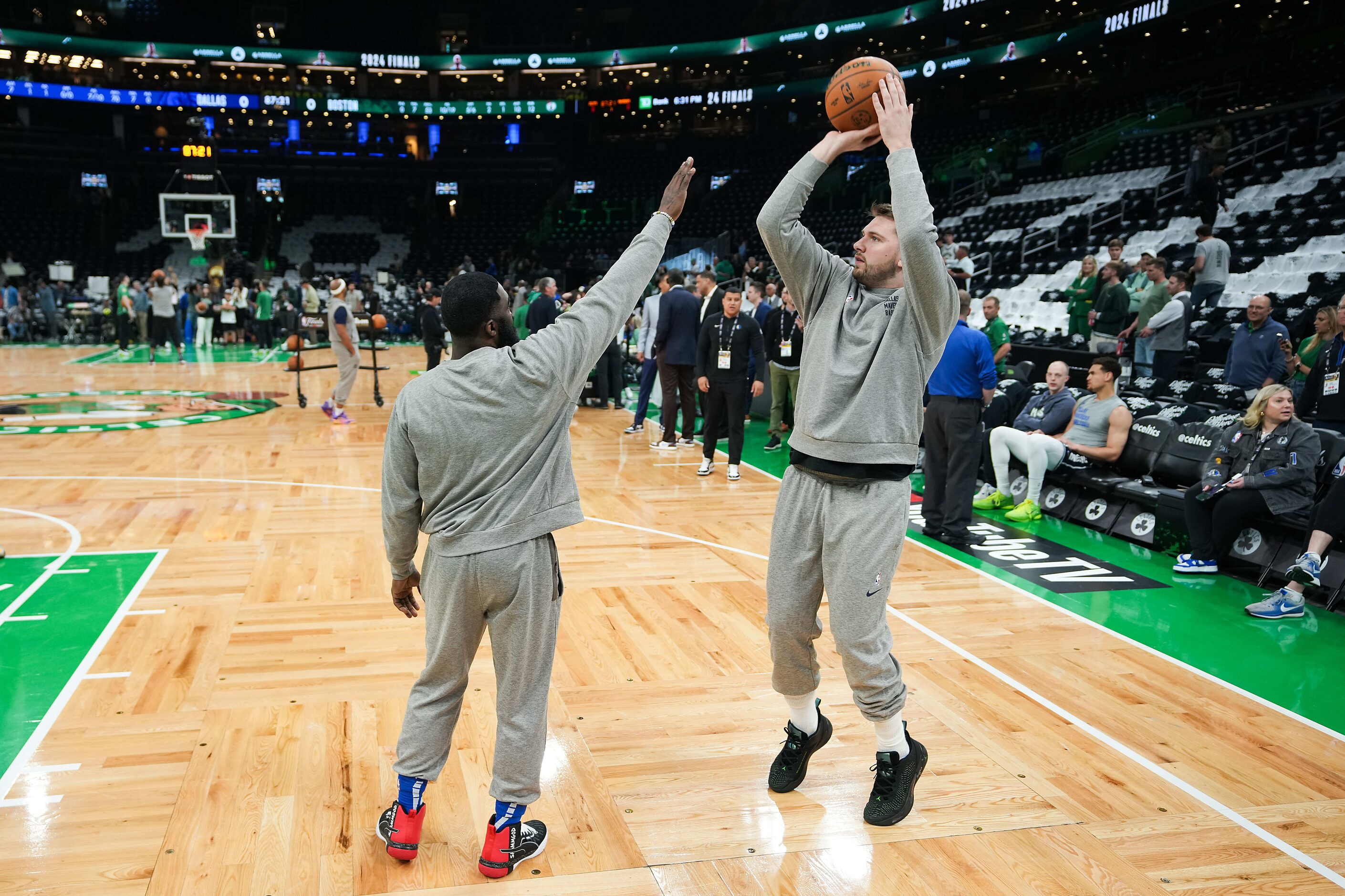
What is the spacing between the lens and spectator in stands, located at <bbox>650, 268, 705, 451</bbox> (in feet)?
31.3

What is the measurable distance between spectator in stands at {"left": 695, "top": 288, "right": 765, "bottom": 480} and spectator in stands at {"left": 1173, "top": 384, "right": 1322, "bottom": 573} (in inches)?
147

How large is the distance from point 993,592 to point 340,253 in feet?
106

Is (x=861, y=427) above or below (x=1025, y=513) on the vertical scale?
above

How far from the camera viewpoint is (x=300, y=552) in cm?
609

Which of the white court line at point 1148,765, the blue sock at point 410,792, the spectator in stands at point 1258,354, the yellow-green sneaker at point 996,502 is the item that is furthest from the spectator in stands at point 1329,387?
the blue sock at point 410,792

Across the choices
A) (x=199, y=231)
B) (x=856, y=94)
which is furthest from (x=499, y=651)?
(x=199, y=231)

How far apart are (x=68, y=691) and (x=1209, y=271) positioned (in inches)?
442

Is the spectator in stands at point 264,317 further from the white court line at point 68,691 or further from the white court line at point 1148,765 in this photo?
the white court line at point 1148,765

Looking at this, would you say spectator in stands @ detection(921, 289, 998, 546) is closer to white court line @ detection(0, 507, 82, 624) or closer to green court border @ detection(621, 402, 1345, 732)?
green court border @ detection(621, 402, 1345, 732)

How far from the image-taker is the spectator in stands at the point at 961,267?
8.58 metres

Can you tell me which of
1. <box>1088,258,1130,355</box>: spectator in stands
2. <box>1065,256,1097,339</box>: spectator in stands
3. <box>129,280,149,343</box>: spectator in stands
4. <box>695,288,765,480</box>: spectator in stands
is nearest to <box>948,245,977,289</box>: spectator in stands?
<box>1065,256,1097,339</box>: spectator in stands

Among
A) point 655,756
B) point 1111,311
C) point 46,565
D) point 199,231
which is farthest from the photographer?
point 199,231

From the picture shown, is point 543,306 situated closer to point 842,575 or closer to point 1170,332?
point 1170,332

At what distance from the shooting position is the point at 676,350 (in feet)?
31.7
